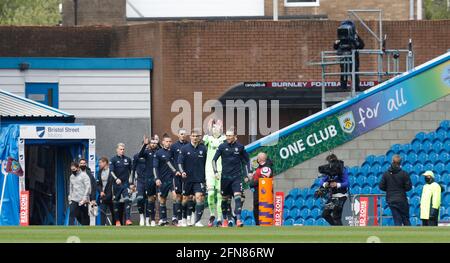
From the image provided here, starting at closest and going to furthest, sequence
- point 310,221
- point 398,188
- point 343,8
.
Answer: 1. point 398,188
2. point 310,221
3. point 343,8

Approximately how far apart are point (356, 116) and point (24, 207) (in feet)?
31.5

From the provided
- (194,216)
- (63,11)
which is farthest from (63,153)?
(63,11)

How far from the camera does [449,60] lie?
1479 inches

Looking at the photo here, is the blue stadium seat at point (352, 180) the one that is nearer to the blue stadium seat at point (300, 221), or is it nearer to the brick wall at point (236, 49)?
the blue stadium seat at point (300, 221)

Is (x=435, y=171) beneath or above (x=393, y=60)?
beneath

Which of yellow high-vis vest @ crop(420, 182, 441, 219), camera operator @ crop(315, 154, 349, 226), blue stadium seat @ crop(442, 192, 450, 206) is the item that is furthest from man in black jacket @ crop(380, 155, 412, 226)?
blue stadium seat @ crop(442, 192, 450, 206)

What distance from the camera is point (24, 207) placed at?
111 ft

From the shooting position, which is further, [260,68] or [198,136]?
[260,68]

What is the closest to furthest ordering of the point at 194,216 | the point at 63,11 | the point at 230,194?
the point at 230,194, the point at 194,216, the point at 63,11

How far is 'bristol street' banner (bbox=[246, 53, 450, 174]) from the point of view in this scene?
1484 inches

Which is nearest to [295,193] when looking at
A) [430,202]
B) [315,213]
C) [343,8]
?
[315,213]

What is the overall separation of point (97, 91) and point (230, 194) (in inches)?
564

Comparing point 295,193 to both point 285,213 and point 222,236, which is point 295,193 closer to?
point 285,213
